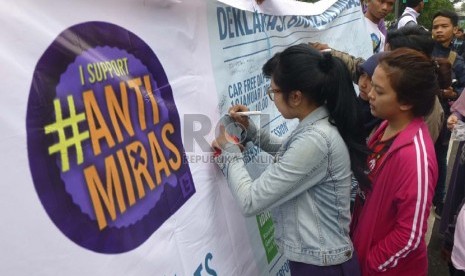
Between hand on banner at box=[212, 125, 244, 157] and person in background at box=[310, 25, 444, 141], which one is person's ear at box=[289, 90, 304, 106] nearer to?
hand on banner at box=[212, 125, 244, 157]

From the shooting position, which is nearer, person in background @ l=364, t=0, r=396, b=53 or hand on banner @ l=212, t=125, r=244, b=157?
hand on banner @ l=212, t=125, r=244, b=157

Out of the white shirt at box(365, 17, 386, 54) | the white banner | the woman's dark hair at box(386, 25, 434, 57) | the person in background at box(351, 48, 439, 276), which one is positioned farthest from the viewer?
the white shirt at box(365, 17, 386, 54)

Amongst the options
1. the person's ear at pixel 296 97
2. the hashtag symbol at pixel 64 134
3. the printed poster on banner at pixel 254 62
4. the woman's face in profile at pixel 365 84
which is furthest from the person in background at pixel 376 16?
the hashtag symbol at pixel 64 134

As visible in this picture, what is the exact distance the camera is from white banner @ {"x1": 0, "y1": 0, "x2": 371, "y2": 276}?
852 millimetres

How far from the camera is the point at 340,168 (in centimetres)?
135

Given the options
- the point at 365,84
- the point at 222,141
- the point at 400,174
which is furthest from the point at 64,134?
the point at 365,84

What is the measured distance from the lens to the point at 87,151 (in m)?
0.99

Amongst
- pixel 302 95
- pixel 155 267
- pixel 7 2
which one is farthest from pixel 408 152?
pixel 7 2

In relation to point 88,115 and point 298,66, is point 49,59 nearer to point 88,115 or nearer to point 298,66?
point 88,115

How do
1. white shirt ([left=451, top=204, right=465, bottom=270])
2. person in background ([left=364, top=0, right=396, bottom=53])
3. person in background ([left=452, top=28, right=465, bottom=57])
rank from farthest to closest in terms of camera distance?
person in background ([left=452, top=28, right=465, bottom=57]) < person in background ([left=364, top=0, right=396, bottom=53]) < white shirt ([left=451, top=204, right=465, bottom=270])

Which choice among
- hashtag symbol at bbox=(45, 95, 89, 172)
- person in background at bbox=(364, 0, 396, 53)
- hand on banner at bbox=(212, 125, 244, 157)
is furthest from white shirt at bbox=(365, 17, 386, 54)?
hashtag symbol at bbox=(45, 95, 89, 172)

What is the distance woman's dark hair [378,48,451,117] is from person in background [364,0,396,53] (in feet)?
7.60

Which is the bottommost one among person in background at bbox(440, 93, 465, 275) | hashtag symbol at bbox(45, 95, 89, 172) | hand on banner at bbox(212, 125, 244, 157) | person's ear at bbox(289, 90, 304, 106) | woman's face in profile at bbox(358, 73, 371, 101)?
person in background at bbox(440, 93, 465, 275)

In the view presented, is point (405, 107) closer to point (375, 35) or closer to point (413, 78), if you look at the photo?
point (413, 78)
